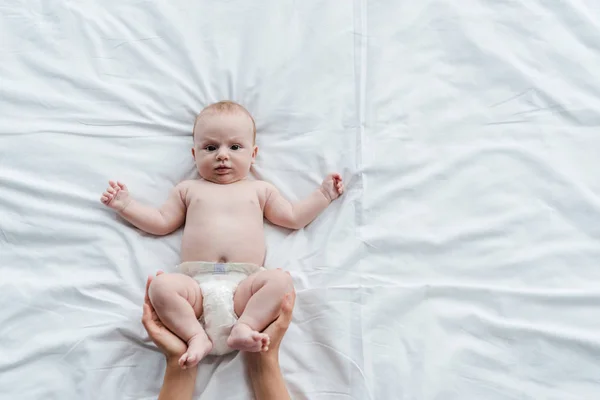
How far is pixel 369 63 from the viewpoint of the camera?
133 centimetres

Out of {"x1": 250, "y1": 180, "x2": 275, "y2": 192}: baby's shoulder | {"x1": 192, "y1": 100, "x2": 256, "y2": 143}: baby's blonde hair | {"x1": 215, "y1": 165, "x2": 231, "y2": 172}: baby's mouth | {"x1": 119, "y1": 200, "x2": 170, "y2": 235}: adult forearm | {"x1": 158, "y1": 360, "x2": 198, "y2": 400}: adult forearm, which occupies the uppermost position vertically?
{"x1": 192, "y1": 100, "x2": 256, "y2": 143}: baby's blonde hair

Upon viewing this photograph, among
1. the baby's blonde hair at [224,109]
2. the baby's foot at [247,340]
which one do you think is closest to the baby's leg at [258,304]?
the baby's foot at [247,340]

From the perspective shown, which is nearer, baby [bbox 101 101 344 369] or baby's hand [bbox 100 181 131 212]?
baby [bbox 101 101 344 369]

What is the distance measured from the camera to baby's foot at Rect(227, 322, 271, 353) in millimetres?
1020

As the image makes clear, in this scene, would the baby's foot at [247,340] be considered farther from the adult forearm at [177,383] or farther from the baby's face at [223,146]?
the baby's face at [223,146]

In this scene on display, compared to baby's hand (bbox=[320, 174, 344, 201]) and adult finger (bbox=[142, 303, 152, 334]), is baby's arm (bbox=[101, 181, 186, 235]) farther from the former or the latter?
baby's hand (bbox=[320, 174, 344, 201])

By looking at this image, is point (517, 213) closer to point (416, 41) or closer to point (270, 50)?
point (416, 41)

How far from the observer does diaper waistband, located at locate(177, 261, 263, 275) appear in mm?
1160

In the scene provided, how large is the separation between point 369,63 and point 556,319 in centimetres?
67

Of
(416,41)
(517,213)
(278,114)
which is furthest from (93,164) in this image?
(517,213)

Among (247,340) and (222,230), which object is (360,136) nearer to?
(222,230)

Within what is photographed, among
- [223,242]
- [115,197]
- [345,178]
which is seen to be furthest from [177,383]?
[345,178]

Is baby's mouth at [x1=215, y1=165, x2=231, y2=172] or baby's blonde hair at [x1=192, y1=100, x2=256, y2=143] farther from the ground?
baby's blonde hair at [x1=192, y1=100, x2=256, y2=143]

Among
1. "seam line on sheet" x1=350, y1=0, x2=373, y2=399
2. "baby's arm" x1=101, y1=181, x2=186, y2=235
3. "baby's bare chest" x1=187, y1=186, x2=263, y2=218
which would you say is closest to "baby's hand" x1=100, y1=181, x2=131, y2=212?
"baby's arm" x1=101, y1=181, x2=186, y2=235
